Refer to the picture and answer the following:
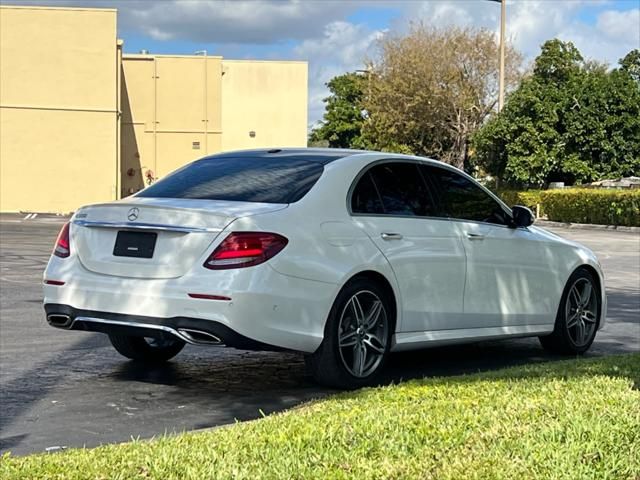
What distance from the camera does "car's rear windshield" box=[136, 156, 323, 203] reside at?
659cm

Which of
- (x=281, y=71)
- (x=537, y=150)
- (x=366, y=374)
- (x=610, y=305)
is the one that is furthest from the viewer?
(x=281, y=71)

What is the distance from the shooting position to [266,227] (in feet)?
20.0

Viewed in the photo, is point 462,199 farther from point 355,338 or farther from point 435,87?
point 435,87

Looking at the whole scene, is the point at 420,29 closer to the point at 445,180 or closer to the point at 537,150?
the point at 537,150

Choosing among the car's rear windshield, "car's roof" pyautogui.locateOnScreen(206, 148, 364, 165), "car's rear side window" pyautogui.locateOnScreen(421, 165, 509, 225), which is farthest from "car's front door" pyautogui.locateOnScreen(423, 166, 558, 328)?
the car's rear windshield

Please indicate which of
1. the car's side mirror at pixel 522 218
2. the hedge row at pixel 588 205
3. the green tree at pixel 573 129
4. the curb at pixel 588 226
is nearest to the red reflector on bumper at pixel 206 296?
the car's side mirror at pixel 522 218

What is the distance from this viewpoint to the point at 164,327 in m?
6.04

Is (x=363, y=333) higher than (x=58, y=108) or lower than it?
lower

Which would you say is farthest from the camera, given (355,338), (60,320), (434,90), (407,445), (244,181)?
(434,90)

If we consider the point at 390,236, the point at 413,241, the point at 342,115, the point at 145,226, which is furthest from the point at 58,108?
the point at 342,115

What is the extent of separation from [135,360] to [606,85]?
3816 cm

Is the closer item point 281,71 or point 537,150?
point 537,150

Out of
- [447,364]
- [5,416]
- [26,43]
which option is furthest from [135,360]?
[26,43]

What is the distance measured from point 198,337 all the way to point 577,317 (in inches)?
163
